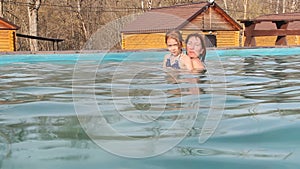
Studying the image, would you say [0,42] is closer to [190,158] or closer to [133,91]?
[133,91]

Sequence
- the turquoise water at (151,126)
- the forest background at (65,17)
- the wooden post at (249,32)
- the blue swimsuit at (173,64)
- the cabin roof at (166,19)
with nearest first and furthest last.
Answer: the turquoise water at (151,126), the blue swimsuit at (173,64), the wooden post at (249,32), the cabin roof at (166,19), the forest background at (65,17)

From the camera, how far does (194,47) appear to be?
5340mm

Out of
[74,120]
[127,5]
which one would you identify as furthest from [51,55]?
[127,5]

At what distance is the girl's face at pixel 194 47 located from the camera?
17.3 feet

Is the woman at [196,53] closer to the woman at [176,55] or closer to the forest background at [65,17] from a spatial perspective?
the woman at [176,55]

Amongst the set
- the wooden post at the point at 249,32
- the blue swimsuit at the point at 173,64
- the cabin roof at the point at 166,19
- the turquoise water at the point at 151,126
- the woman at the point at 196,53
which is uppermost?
the cabin roof at the point at 166,19

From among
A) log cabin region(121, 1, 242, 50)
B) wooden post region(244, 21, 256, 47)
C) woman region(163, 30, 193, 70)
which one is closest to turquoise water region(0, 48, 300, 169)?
woman region(163, 30, 193, 70)

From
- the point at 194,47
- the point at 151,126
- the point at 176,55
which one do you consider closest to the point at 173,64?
the point at 176,55

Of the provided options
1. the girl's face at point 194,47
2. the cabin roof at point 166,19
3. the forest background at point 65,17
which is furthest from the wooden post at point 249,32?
the forest background at point 65,17

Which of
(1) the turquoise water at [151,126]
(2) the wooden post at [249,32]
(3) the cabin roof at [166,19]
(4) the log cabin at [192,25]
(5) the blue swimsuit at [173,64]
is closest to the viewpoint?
(1) the turquoise water at [151,126]

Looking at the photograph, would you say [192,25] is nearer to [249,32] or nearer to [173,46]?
[249,32]

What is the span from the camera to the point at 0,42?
16.8 meters

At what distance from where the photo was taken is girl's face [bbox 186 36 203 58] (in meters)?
5.27

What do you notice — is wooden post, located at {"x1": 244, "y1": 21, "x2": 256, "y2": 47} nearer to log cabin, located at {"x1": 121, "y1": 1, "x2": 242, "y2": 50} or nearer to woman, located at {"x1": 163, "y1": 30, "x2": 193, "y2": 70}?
log cabin, located at {"x1": 121, "y1": 1, "x2": 242, "y2": 50}
